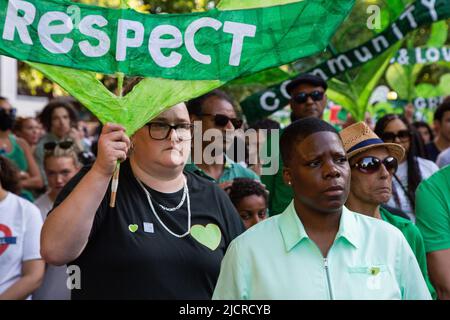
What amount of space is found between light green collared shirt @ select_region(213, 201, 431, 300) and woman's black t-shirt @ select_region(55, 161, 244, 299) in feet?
1.78

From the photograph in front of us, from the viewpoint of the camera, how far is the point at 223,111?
16.3 feet

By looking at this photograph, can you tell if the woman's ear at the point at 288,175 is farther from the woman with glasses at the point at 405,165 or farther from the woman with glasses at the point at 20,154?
the woman with glasses at the point at 20,154

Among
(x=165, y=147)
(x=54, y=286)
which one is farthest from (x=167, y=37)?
(x=54, y=286)

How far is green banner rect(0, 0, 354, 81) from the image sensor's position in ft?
10.0

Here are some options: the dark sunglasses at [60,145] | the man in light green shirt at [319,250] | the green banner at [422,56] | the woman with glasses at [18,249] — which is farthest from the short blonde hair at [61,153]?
the green banner at [422,56]

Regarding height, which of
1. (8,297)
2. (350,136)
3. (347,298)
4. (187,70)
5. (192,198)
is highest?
(187,70)

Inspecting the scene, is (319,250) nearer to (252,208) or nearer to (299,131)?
(299,131)

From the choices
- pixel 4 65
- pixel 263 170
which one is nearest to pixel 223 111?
pixel 263 170

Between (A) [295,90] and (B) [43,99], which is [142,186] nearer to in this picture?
(A) [295,90]

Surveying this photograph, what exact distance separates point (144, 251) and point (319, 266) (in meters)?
0.87

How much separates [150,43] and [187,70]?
0.19 m

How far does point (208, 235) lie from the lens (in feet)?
11.1

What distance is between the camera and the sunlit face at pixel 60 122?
7682mm

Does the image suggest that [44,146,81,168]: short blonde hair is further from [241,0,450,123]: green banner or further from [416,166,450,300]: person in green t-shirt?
[416,166,450,300]: person in green t-shirt
